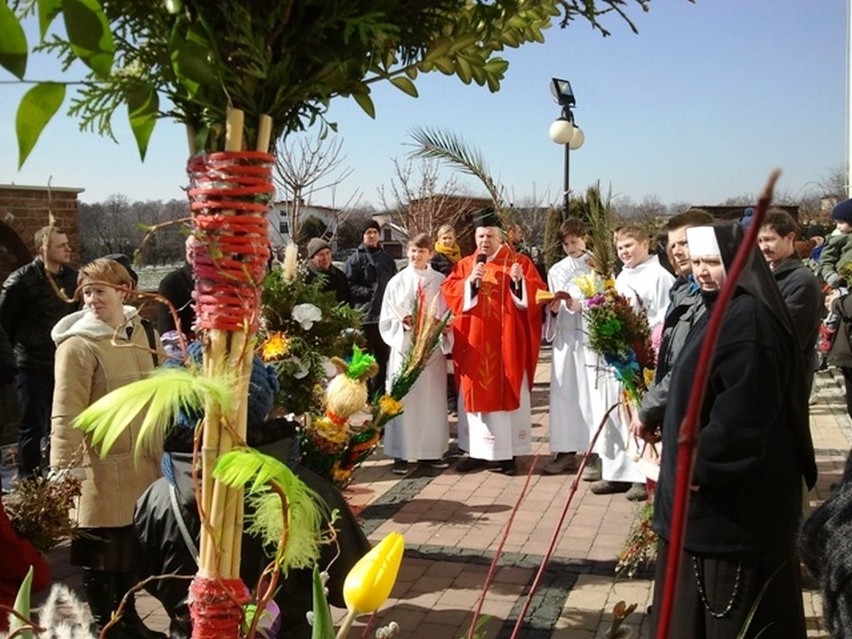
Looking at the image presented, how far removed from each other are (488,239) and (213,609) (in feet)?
20.1

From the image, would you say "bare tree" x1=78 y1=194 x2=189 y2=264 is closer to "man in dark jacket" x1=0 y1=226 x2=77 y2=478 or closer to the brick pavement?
"man in dark jacket" x1=0 y1=226 x2=77 y2=478

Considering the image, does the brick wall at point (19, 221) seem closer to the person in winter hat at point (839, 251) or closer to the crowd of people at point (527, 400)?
the crowd of people at point (527, 400)

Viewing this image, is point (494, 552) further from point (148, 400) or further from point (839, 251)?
point (839, 251)

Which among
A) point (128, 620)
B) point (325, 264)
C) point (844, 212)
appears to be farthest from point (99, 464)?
point (844, 212)

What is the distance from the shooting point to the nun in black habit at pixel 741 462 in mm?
2623

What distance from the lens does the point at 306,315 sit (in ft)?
12.6

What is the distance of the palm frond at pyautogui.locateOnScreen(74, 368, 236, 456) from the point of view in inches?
30.7

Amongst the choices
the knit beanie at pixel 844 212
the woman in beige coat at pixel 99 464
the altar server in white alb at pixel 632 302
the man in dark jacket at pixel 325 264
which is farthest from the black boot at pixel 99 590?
the knit beanie at pixel 844 212

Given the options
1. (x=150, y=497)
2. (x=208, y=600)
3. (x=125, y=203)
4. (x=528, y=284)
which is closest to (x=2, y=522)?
(x=150, y=497)

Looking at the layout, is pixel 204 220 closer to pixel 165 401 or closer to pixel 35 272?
pixel 165 401

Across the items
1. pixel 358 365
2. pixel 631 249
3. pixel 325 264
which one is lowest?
pixel 358 365

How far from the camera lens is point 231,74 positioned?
939mm

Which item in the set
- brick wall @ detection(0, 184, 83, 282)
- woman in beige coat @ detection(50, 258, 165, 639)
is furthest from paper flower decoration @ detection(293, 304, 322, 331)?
brick wall @ detection(0, 184, 83, 282)

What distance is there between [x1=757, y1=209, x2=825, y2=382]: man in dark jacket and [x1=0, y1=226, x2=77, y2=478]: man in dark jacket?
4.88 meters
